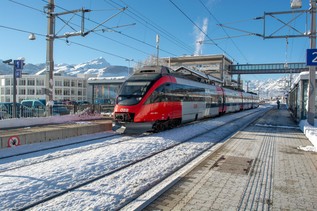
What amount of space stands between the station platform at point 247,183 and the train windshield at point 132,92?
528cm

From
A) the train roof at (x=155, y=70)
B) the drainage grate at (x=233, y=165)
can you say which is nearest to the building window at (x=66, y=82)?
the train roof at (x=155, y=70)

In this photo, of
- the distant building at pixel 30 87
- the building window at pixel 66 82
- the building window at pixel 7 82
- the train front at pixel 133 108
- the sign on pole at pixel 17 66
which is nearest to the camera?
the train front at pixel 133 108

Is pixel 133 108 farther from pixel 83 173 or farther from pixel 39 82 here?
pixel 39 82

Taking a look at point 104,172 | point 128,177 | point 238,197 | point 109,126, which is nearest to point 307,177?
point 238,197

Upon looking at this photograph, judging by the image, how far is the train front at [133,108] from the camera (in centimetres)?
1330

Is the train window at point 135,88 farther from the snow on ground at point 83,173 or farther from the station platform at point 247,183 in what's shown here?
the station platform at point 247,183

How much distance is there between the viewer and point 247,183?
19.9 feet

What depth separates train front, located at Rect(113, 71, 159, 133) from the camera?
13297 millimetres

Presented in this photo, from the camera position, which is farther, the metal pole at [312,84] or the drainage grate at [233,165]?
the metal pole at [312,84]

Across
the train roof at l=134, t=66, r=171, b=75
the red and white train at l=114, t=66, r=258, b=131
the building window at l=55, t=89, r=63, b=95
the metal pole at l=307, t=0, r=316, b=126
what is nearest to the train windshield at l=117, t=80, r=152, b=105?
the red and white train at l=114, t=66, r=258, b=131

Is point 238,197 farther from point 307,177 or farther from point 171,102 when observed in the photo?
point 171,102

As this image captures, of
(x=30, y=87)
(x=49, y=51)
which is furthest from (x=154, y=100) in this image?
(x=30, y=87)

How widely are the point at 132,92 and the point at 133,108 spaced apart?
994mm

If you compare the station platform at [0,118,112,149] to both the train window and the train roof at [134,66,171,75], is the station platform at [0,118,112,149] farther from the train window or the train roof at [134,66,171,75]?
the train roof at [134,66,171,75]
